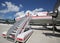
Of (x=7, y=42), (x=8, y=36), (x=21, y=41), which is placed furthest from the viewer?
(x=8, y=36)

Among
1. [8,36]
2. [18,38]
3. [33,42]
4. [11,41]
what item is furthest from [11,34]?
[33,42]

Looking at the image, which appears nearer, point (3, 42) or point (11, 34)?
point (3, 42)

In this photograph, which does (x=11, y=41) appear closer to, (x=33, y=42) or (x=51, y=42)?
(x=33, y=42)

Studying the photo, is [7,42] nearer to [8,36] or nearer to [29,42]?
[8,36]

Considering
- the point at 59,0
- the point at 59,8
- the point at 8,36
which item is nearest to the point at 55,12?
the point at 59,8

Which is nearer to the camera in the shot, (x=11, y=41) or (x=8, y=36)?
(x=11, y=41)

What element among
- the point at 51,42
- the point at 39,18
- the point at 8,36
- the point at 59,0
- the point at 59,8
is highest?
the point at 59,0

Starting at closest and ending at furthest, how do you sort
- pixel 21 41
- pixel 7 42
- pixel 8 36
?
pixel 21 41 → pixel 7 42 → pixel 8 36

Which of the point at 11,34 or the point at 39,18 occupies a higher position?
the point at 39,18

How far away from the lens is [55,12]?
7957mm

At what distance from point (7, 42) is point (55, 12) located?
4.65 meters

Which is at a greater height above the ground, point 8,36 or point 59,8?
point 59,8

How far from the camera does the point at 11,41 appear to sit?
675 centimetres

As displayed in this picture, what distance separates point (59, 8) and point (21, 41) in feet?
A: 13.2
